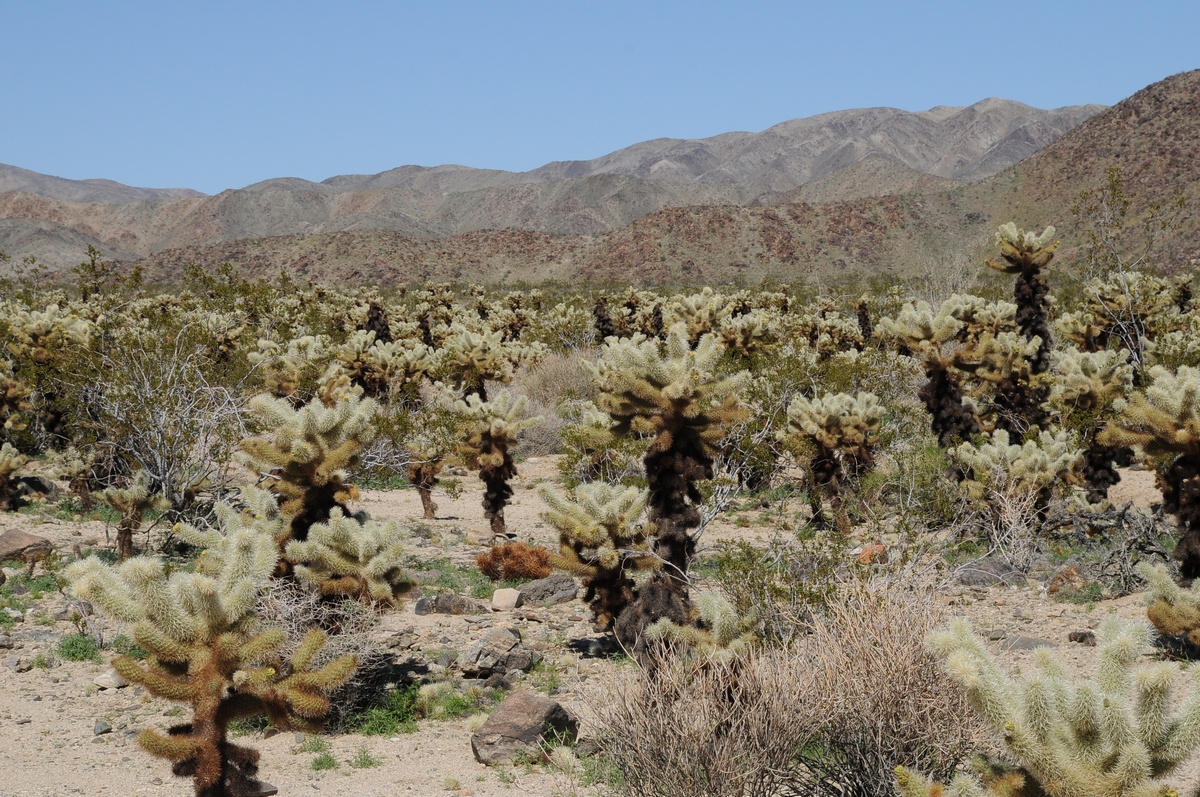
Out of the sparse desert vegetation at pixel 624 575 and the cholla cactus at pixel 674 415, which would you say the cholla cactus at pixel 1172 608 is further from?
the cholla cactus at pixel 674 415

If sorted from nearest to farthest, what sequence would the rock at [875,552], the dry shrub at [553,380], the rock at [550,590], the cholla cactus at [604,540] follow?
the cholla cactus at [604,540]
the rock at [875,552]
the rock at [550,590]
the dry shrub at [553,380]

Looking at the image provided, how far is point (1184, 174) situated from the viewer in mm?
63125

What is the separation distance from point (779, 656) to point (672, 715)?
3.48ft

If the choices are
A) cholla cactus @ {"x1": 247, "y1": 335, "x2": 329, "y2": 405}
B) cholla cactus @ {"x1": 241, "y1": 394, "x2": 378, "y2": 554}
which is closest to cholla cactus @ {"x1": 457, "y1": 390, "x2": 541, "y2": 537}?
cholla cactus @ {"x1": 247, "y1": 335, "x2": 329, "y2": 405}

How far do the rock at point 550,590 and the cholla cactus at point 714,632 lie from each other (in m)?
3.80

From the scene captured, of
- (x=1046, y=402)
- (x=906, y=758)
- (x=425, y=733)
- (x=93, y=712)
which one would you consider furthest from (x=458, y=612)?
(x=1046, y=402)

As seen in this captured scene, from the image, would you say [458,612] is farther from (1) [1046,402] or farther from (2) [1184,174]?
(2) [1184,174]

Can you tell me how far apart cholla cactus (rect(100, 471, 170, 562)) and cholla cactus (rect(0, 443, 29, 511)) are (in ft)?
8.44

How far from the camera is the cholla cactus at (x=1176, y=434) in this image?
26.5 feet

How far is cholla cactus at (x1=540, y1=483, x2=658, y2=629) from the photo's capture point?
330 inches

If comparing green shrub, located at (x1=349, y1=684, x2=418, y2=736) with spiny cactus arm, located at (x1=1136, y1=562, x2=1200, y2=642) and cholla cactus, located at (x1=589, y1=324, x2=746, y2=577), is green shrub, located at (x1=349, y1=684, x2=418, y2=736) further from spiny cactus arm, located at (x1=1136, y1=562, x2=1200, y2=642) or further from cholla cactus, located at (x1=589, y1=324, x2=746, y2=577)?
spiny cactus arm, located at (x1=1136, y1=562, x2=1200, y2=642)

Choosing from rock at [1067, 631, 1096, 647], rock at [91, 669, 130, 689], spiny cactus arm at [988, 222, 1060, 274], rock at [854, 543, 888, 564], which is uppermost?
spiny cactus arm at [988, 222, 1060, 274]

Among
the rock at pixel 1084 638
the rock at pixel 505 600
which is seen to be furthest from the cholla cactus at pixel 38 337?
the rock at pixel 1084 638

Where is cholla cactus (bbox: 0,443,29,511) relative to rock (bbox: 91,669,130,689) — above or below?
above
